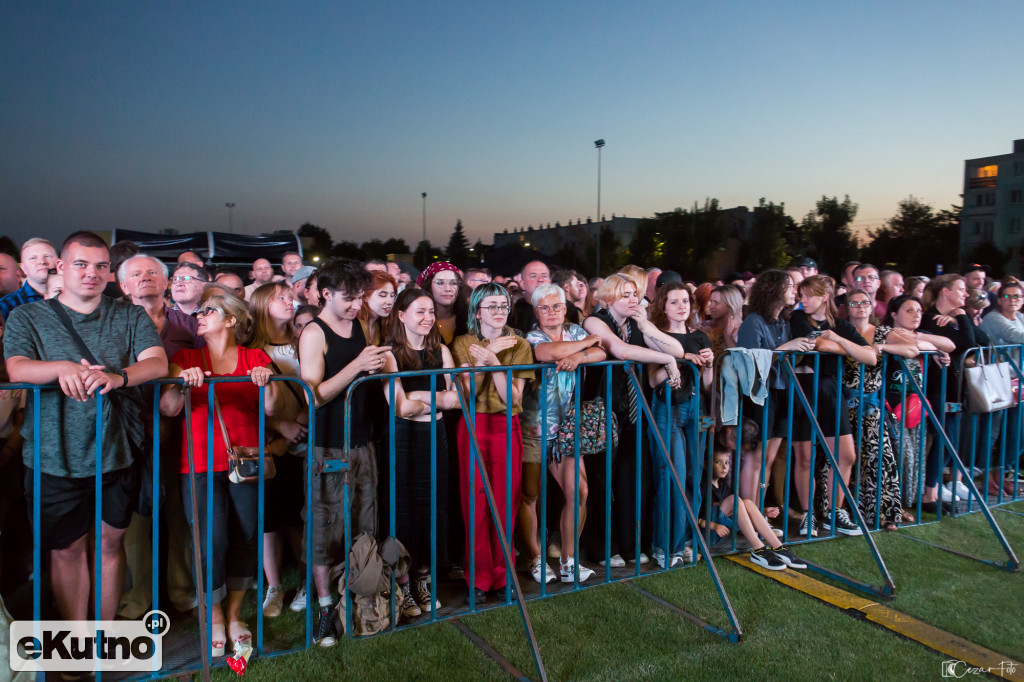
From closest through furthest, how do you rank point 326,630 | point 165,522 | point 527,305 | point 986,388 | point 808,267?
point 326,630 < point 165,522 < point 527,305 < point 986,388 < point 808,267

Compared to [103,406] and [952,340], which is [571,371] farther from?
[952,340]

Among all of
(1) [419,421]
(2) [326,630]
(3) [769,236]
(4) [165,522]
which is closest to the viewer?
→ (2) [326,630]

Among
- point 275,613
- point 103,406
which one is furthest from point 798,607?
point 103,406

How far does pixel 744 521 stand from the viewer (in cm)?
507

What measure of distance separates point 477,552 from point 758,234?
57793 millimetres

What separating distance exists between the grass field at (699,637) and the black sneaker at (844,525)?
2.07 ft

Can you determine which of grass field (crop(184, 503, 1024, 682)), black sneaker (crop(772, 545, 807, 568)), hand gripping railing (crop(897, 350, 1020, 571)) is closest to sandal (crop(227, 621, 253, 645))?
grass field (crop(184, 503, 1024, 682))

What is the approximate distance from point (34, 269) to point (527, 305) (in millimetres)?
3533

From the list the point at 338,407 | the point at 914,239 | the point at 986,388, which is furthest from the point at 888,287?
the point at 914,239

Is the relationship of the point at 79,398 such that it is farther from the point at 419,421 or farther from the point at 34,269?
the point at 34,269

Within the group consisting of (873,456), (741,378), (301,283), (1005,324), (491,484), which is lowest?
(873,456)

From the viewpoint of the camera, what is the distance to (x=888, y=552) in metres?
5.29

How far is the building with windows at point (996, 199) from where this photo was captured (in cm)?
7444

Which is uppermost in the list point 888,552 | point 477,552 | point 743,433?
point 743,433
